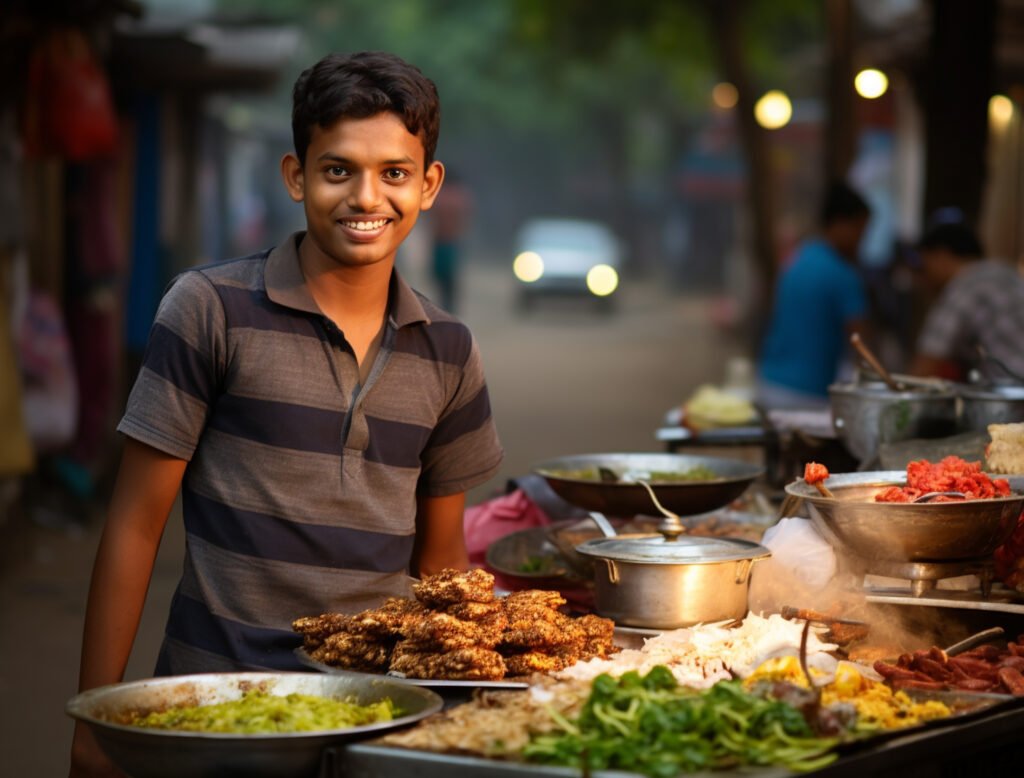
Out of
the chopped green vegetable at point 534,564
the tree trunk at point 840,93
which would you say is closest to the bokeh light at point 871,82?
the tree trunk at point 840,93

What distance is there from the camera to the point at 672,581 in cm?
328

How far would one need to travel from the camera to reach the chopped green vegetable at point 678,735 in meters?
2.46

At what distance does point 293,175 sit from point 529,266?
106ft

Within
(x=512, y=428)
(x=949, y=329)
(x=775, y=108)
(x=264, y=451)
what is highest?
(x=775, y=108)

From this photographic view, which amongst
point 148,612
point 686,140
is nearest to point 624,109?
point 686,140

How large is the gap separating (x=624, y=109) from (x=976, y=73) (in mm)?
45851

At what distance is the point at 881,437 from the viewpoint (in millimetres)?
4719

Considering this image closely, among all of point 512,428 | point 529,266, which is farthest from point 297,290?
point 529,266

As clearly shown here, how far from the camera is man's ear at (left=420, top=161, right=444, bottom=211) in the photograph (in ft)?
11.0

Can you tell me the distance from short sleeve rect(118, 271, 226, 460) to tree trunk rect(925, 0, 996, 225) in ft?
26.2

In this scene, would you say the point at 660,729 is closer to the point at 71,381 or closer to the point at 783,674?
the point at 783,674

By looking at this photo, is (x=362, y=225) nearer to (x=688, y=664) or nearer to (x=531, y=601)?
(x=531, y=601)

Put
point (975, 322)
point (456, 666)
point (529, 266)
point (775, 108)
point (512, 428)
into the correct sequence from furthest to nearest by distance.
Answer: point (529, 266) → point (775, 108) → point (512, 428) → point (975, 322) → point (456, 666)

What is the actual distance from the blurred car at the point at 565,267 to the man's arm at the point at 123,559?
32.1m
